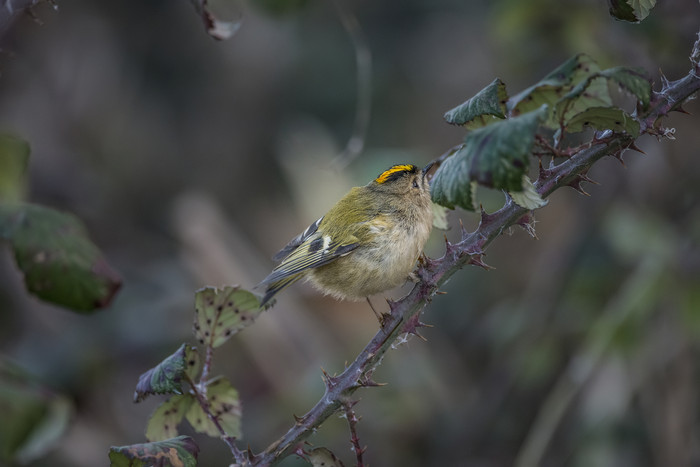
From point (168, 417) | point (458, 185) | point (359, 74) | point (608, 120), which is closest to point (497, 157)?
point (458, 185)

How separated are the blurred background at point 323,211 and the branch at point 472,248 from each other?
996 millimetres

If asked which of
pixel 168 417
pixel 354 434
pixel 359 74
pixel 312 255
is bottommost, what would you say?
pixel 354 434

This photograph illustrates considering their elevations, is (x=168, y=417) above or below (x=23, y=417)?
below

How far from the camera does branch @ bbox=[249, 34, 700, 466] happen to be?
5.11 ft

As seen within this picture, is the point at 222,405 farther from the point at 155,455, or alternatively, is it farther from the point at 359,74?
the point at 359,74

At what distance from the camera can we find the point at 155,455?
4.70 feet

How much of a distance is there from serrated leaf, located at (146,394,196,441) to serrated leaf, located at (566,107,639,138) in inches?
43.8

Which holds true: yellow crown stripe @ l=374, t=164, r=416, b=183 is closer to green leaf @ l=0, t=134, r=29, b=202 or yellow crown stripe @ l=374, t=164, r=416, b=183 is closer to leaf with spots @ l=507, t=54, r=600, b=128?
leaf with spots @ l=507, t=54, r=600, b=128

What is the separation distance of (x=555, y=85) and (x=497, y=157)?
0.47 metres

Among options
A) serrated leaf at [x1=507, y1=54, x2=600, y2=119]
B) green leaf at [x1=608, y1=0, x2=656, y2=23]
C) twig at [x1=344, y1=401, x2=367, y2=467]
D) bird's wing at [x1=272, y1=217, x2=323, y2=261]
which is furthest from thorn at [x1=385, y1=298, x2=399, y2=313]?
bird's wing at [x1=272, y1=217, x2=323, y2=261]

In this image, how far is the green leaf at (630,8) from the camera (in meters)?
1.51

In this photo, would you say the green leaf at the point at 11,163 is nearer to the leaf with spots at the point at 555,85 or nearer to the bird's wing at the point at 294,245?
the leaf with spots at the point at 555,85

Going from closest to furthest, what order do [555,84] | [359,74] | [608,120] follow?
[608,120]
[555,84]
[359,74]

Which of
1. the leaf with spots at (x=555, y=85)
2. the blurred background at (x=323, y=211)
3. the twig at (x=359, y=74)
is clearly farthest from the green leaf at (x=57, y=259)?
the twig at (x=359, y=74)
